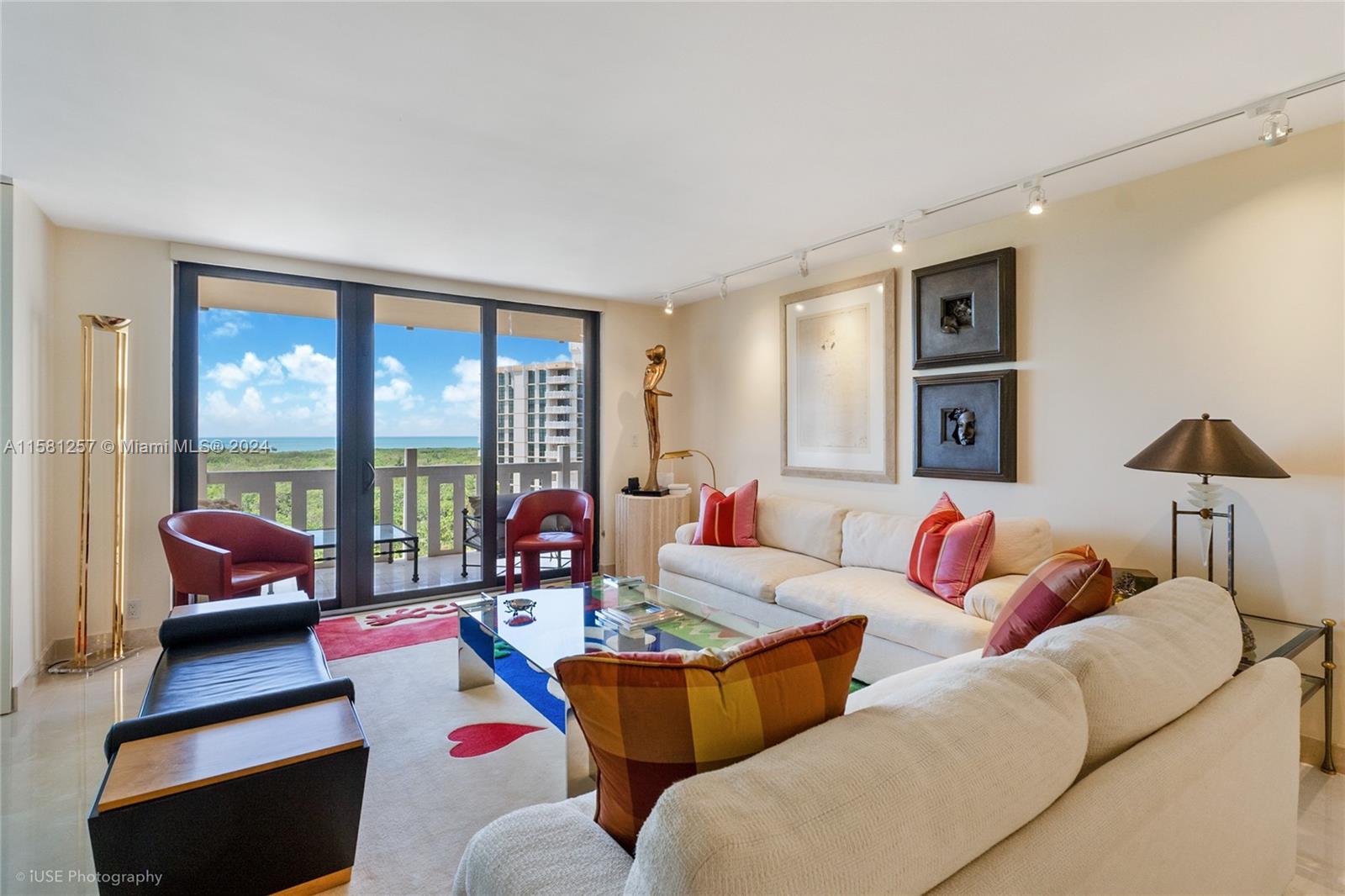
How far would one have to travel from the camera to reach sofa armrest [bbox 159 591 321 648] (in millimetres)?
2592

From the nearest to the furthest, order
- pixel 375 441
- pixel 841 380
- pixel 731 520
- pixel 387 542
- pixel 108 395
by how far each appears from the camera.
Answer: pixel 108 395 < pixel 841 380 < pixel 731 520 < pixel 375 441 < pixel 387 542

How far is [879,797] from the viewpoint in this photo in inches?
29.1

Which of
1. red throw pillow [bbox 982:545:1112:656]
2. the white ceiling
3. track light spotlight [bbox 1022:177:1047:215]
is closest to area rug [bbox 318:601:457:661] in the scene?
the white ceiling

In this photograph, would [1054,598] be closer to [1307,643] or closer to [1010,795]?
[1010,795]

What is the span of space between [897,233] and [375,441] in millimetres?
3743

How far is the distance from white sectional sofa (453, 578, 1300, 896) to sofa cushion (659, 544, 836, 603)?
2.26m

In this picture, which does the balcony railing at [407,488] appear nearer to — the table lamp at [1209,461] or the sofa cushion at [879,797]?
the table lamp at [1209,461]

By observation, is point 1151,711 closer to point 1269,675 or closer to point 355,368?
point 1269,675

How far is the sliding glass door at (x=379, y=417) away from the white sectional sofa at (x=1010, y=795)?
153 inches

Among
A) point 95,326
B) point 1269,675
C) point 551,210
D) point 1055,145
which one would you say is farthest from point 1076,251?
point 95,326

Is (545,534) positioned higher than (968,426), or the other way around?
(968,426)

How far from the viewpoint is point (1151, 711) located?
1.14 meters

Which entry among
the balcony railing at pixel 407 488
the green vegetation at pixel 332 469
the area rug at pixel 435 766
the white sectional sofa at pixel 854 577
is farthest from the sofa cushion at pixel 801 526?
the green vegetation at pixel 332 469

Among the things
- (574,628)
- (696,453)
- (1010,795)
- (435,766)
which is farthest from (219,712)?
(696,453)
